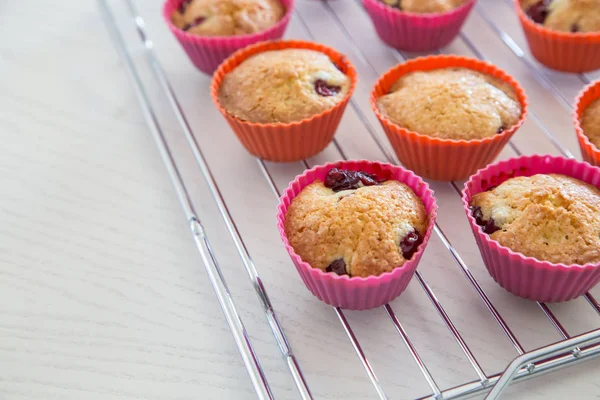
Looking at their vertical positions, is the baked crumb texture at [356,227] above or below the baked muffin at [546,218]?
below

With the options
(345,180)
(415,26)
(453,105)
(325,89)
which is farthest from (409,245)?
(415,26)

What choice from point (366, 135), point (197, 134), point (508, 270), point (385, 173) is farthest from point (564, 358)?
point (197, 134)

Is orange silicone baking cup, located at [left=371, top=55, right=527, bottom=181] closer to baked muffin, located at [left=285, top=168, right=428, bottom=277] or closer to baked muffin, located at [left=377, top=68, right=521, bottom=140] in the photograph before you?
baked muffin, located at [left=377, top=68, right=521, bottom=140]

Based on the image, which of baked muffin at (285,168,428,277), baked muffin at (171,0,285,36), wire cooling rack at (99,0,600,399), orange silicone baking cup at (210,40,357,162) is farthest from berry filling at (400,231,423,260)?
baked muffin at (171,0,285,36)

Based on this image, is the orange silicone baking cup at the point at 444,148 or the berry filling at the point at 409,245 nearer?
the berry filling at the point at 409,245

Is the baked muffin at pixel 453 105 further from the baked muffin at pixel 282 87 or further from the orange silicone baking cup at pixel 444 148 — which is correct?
the baked muffin at pixel 282 87

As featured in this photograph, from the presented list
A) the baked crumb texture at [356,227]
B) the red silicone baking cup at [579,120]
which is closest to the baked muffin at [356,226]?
the baked crumb texture at [356,227]
